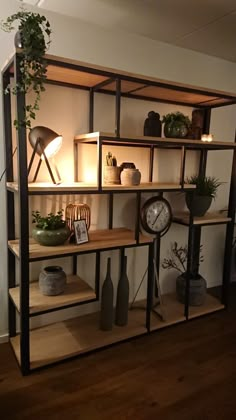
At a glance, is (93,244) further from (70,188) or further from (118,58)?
(118,58)

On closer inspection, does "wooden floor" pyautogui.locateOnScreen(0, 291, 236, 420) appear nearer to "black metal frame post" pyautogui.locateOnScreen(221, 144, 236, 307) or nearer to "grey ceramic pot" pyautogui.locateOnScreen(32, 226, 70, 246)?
"black metal frame post" pyautogui.locateOnScreen(221, 144, 236, 307)

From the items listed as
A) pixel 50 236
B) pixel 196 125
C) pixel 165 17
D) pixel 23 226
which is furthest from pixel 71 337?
pixel 165 17

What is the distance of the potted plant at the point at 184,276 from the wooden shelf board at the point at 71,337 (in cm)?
47

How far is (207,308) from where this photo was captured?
271 cm

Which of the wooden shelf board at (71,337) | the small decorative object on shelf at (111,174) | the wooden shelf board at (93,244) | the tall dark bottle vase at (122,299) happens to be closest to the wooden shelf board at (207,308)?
Result: the wooden shelf board at (71,337)

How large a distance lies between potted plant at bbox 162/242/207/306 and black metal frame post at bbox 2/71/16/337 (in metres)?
1.37

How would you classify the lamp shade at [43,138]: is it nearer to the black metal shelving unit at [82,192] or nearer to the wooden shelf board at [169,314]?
the black metal shelving unit at [82,192]

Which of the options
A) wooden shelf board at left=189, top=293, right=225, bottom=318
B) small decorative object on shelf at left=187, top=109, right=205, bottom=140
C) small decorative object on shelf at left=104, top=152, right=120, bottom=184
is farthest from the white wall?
wooden shelf board at left=189, top=293, right=225, bottom=318

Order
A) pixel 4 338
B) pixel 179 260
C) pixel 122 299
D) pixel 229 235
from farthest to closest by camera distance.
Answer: pixel 179 260 < pixel 229 235 < pixel 122 299 < pixel 4 338

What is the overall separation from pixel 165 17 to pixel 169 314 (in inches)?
87.1

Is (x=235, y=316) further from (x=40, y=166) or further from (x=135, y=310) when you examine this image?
(x=40, y=166)

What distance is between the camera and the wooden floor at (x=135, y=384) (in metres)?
1.63

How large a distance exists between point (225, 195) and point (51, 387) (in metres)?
2.35

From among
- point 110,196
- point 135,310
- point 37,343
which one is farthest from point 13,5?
point 135,310
